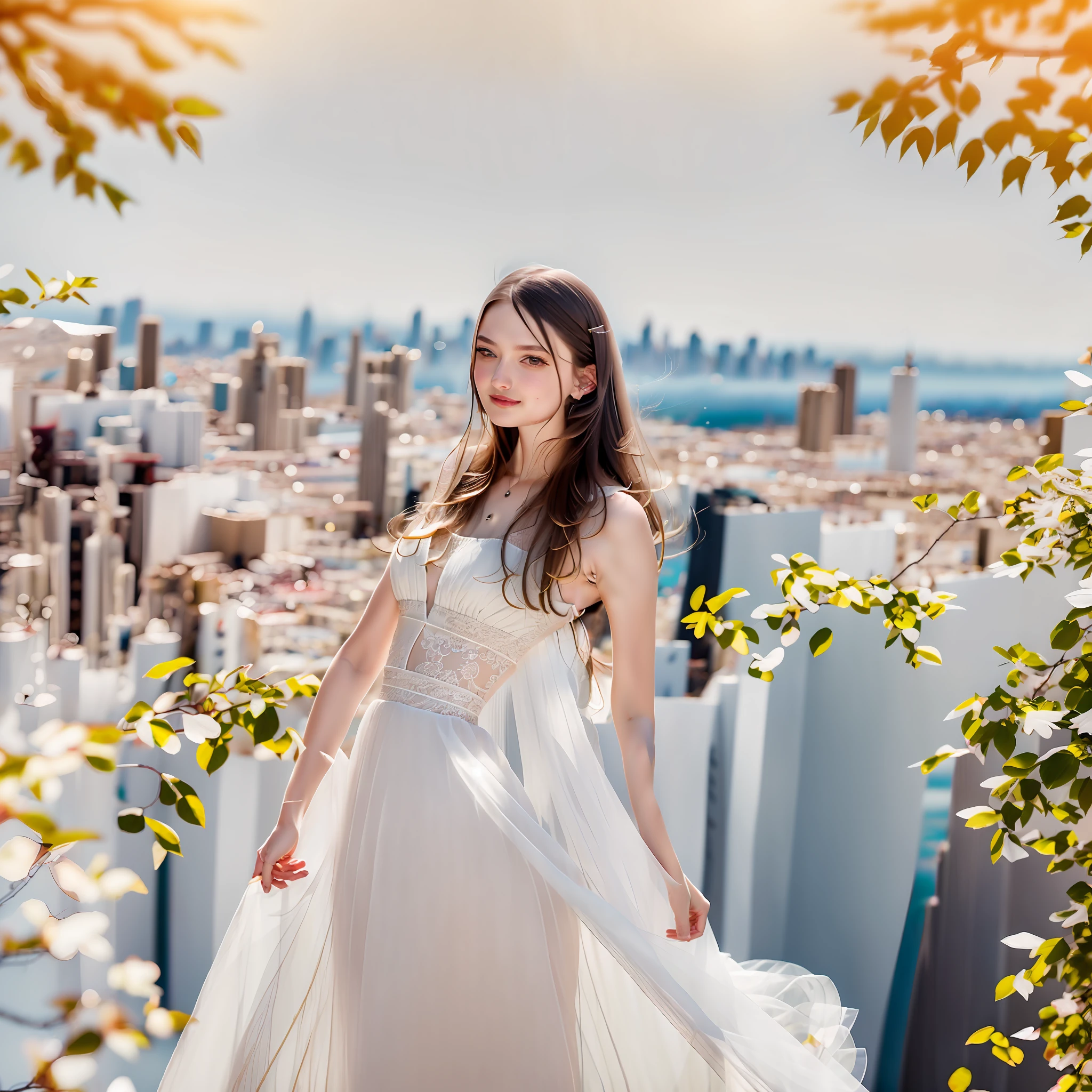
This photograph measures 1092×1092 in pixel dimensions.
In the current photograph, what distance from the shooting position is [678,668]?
237 centimetres

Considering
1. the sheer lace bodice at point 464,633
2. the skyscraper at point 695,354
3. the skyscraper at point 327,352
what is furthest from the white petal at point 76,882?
the skyscraper at point 695,354

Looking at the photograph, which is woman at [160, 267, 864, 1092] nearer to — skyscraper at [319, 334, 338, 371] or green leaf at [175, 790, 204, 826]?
green leaf at [175, 790, 204, 826]

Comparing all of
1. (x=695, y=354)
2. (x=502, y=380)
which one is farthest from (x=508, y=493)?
(x=695, y=354)

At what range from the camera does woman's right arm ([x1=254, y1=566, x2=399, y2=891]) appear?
1332 mm

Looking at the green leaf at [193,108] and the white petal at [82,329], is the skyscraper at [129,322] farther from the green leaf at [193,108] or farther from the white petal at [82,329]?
the green leaf at [193,108]

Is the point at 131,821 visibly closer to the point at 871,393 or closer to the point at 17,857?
the point at 17,857

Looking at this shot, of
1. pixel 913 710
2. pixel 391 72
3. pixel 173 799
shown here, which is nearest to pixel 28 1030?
pixel 173 799

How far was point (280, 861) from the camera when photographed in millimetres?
1329

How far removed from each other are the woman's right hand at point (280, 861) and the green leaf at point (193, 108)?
948mm

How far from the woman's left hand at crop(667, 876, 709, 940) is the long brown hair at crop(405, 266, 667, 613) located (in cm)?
44

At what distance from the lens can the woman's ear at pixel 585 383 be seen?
4.69ft

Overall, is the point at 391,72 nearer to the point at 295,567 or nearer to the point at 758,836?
the point at 295,567

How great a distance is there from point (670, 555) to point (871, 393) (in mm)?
810

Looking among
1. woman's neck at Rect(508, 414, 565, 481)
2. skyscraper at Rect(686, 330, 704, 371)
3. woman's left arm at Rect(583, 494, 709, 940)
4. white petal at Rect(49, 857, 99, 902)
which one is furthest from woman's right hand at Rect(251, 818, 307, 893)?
skyscraper at Rect(686, 330, 704, 371)
